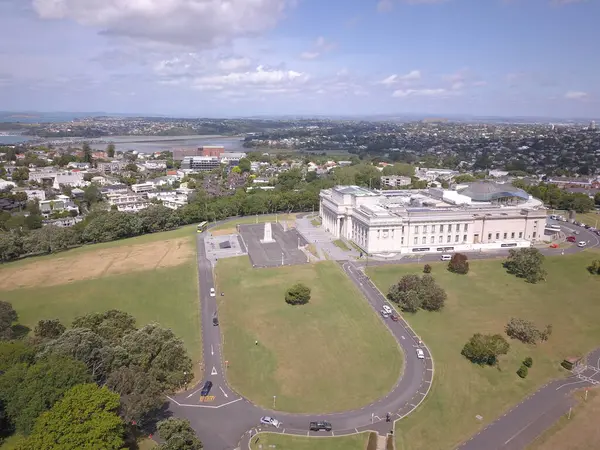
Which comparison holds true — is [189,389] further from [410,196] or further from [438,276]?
[410,196]

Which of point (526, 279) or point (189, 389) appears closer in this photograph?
point (189, 389)

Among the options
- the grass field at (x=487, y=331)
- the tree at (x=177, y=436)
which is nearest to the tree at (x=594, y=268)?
the grass field at (x=487, y=331)

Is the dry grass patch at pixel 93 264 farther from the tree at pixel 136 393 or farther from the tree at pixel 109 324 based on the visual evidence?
the tree at pixel 136 393

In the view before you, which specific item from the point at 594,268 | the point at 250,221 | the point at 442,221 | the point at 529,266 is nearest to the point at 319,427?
the point at 529,266

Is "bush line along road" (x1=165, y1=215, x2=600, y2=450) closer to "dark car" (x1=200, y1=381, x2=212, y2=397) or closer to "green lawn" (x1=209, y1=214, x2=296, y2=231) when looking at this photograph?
"dark car" (x1=200, y1=381, x2=212, y2=397)

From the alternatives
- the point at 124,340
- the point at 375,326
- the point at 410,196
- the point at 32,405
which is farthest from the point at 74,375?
the point at 410,196

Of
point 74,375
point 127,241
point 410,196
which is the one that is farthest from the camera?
point 410,196
